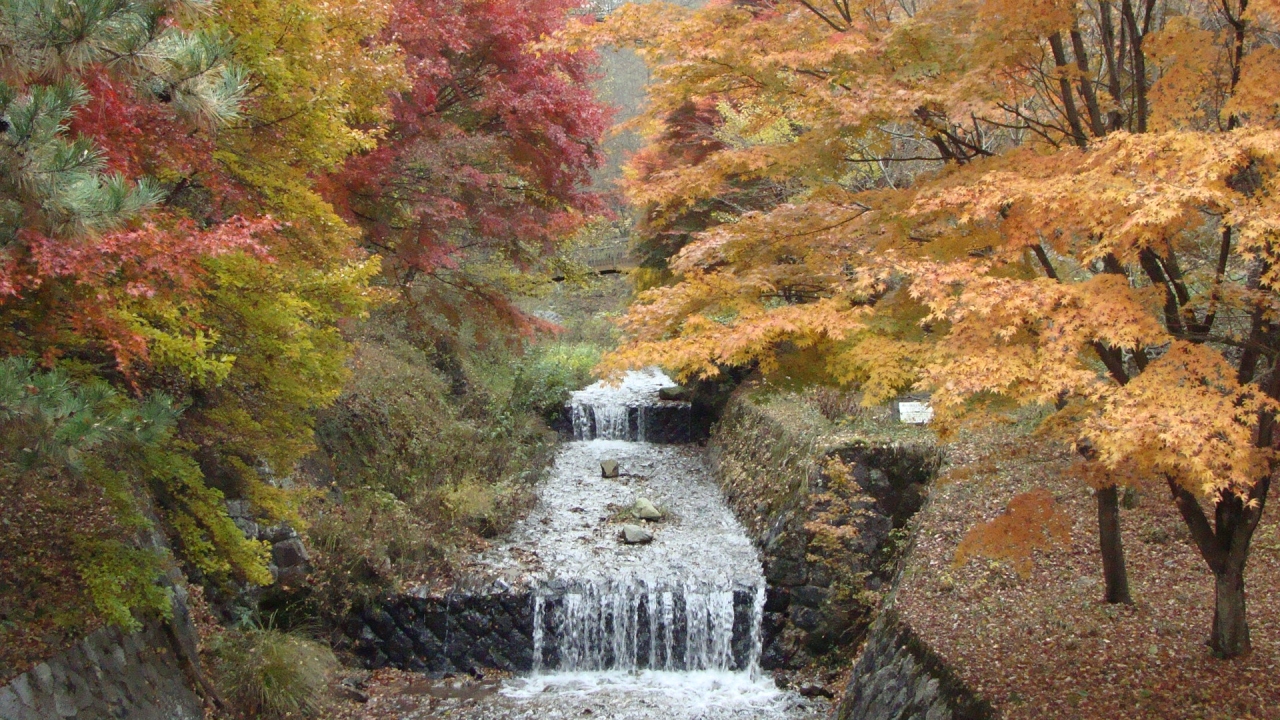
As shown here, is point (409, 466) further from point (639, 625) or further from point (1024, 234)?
point (1024, 234)

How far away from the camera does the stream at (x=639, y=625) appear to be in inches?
340

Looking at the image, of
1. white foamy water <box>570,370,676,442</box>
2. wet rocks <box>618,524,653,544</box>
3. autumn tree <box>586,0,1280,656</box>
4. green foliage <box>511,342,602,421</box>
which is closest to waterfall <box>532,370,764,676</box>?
wet rocks <box>618,524,653,544</box>

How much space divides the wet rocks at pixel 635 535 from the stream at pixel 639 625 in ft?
0.30

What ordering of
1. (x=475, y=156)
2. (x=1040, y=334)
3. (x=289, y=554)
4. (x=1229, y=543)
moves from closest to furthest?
(x=1040, y=334) → (x=1229, y=543) → (x=289, y=554) → (x=475, y=156)

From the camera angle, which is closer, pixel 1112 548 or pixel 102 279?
pixel 102 279

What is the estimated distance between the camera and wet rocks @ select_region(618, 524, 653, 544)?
441 inches

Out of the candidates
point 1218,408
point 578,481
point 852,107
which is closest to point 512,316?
point 578,481

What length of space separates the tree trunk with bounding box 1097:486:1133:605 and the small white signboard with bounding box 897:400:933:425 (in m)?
4.94

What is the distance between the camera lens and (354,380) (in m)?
12.0

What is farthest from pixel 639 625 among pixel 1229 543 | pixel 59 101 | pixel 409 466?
pixel 59 101

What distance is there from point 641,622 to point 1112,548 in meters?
5.05

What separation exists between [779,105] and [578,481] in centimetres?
916

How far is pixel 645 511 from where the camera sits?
1217 centimetres

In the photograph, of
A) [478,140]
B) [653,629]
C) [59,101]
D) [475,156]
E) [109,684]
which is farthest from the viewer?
[475,156]
